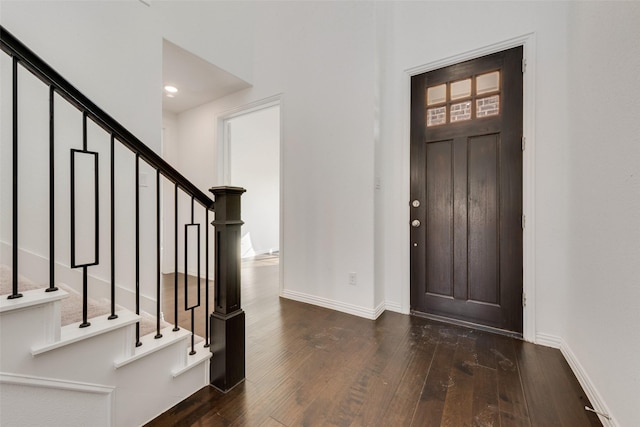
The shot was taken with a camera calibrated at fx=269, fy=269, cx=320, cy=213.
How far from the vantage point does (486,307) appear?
2303mm

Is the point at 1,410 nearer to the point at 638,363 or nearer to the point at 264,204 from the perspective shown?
the point at 638,363

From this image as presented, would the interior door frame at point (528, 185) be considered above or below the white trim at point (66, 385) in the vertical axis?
above

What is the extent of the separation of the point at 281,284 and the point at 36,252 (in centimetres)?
206

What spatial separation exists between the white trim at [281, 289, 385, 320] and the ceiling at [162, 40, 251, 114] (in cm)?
259

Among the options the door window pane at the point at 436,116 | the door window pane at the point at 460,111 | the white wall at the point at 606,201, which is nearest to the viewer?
the white wall at the point at 606,201

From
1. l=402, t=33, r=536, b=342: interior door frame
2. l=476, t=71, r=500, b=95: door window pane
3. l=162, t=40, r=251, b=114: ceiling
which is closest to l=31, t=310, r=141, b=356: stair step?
l=162, t=40, r=251, b=114: ceiling

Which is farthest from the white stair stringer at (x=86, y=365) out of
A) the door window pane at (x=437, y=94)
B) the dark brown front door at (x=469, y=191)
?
the door window pane at (x=437, y=94)

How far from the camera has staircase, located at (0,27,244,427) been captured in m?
0.96

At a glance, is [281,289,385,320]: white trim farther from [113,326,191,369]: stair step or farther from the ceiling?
the ceiling

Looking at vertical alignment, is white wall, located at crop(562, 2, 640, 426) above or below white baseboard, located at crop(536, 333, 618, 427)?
above

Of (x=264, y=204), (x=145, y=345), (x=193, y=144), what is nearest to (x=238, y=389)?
(x=145, y=345)

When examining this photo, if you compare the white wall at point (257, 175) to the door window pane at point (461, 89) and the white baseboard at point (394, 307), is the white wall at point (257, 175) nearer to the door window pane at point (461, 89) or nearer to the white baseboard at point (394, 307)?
the door window pane at point (461, 89)

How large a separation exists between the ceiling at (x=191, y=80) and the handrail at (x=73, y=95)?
1773mm

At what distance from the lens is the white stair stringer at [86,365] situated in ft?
3.05
